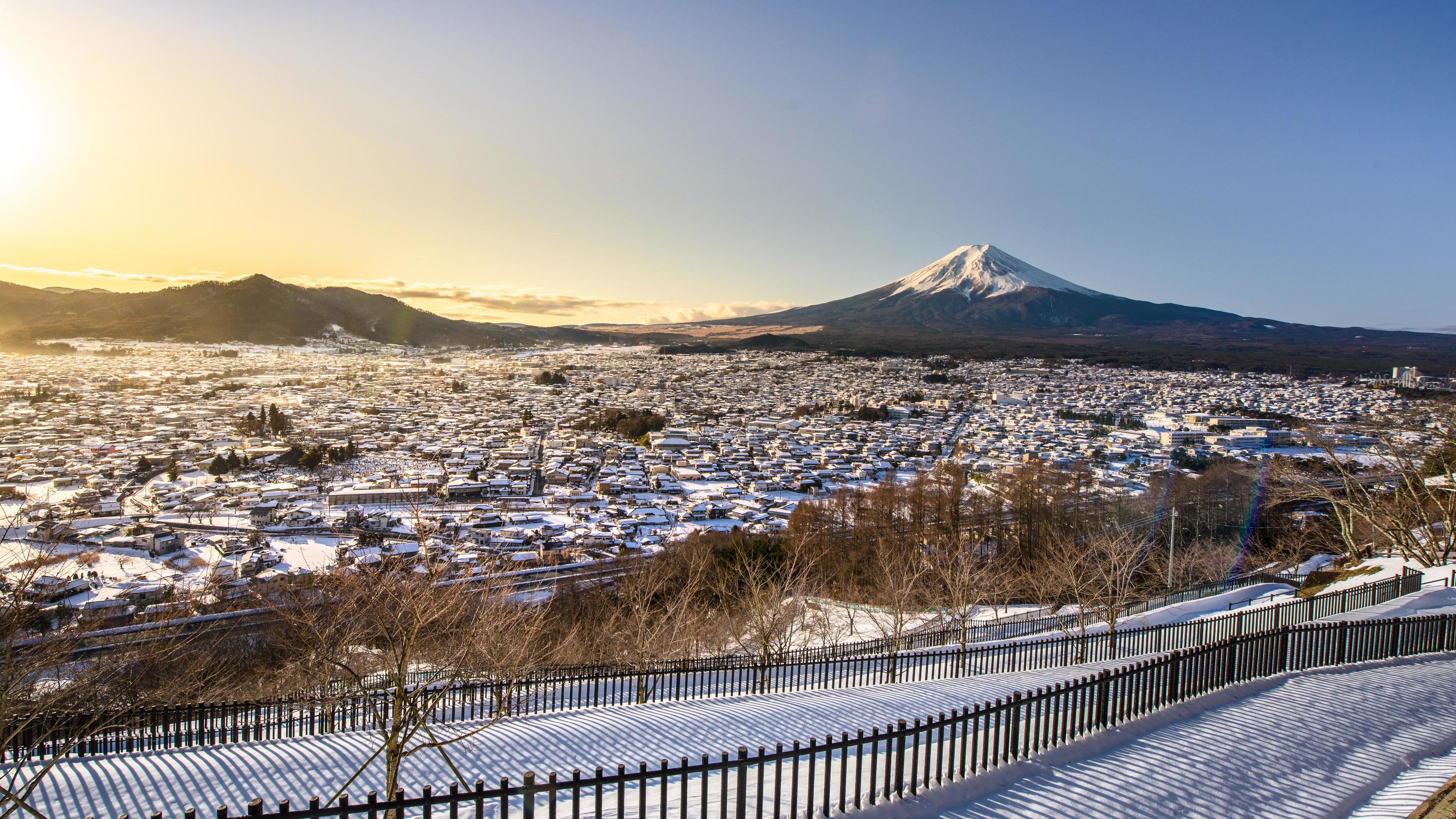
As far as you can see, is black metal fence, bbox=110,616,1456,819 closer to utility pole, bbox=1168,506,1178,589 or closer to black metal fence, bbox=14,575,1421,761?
black metal fence, bbox=14,575,1421,761

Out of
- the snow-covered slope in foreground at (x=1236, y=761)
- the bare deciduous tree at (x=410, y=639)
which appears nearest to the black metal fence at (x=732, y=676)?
the bare deciduous tree at (x=410, y=639)

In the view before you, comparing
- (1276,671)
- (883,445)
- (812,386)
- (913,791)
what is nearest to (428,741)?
(913,791)

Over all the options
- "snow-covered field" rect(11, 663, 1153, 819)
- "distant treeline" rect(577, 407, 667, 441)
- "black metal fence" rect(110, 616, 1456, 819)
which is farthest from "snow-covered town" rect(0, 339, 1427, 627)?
"black metal fence" rect(110, 616, 1456, 819)

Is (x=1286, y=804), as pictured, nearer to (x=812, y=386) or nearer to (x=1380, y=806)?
(x=1380, y=806)

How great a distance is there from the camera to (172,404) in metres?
82.7

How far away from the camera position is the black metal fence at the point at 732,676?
404 inches

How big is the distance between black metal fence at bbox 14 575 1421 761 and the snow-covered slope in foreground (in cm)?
261

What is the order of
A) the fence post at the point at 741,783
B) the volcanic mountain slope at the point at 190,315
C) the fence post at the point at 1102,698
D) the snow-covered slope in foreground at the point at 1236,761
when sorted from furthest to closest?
the volcanic mountain slope at the point at 190,315 < the fence post at the point at 1102,698 < the snow-covered slope in foreground at the point at 1236,761 < the fence post at the point at 741,783

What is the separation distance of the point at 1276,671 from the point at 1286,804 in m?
4.09

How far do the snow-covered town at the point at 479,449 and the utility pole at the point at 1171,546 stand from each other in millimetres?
6566

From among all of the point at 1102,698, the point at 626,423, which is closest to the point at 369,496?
the point at 626,423

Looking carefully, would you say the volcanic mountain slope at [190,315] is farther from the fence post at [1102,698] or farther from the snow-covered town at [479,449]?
the fence post at [1102,698]

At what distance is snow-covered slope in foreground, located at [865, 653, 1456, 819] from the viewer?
210 inches

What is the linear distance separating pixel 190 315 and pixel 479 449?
→ 5415 inches
